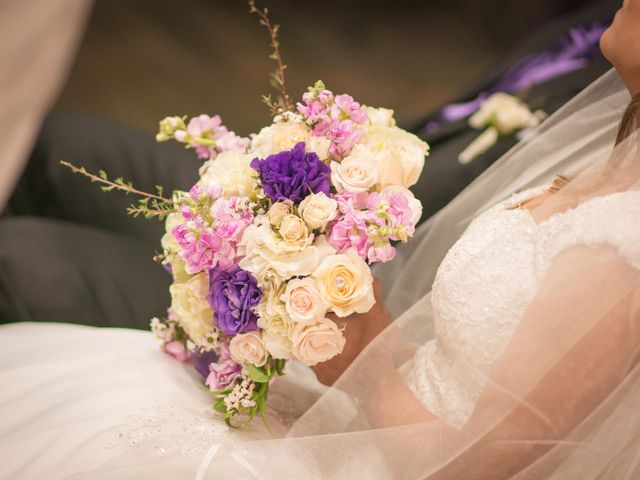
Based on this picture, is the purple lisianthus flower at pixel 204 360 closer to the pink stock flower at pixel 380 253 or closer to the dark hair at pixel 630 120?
the pink stock flower at pixel 380 253

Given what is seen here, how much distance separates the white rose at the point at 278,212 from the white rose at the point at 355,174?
0.08m

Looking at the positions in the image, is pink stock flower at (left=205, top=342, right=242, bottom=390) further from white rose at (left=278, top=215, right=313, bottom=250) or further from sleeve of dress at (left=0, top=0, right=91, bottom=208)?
sleeve of dress at (left=0, top=0, right=91, bottom=208)

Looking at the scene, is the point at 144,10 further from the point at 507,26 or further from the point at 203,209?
the point at 203,209

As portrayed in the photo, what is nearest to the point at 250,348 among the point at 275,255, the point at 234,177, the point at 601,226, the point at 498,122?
the point at 275,255

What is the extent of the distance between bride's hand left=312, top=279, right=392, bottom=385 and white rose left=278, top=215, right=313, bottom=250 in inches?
5.5

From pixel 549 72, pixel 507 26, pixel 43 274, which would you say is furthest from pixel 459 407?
pixel 507 26

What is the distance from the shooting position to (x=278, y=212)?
3.49 ft

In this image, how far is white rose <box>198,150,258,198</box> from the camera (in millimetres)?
1134

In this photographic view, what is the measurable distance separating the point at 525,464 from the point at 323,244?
1.33 ft

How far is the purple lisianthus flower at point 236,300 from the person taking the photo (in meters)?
1.08

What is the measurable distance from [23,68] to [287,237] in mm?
693

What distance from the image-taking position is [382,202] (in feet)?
3.56

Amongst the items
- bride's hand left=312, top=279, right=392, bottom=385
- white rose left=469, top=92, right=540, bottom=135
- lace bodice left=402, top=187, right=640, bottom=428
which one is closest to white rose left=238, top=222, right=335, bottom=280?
bride's hand left=312, top=279, right=392, bottom=385

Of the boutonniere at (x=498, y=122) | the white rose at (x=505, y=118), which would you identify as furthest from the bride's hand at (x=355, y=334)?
the white rose at (x=505, y=118)
